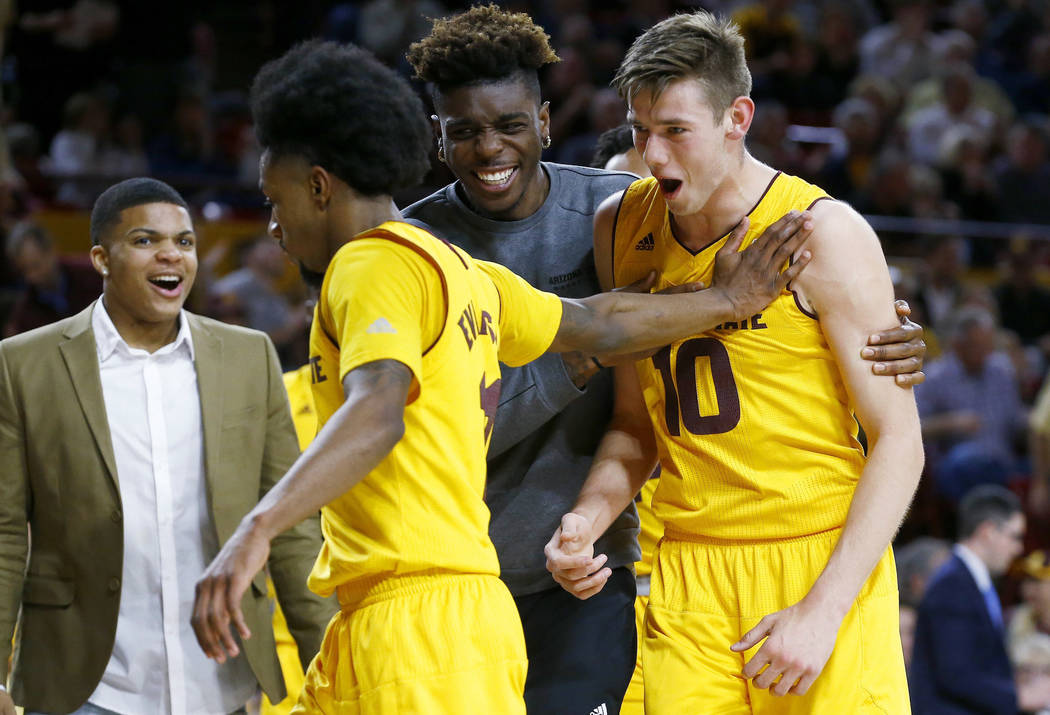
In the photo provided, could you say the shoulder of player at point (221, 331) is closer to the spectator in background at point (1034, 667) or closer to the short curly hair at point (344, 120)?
the short curly hair at point (344, 120)

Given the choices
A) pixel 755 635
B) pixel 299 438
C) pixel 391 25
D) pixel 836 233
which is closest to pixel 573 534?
pixel 755 635

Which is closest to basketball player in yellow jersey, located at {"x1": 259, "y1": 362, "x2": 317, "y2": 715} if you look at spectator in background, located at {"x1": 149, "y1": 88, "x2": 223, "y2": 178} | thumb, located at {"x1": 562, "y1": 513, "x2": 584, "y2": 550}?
thumb, located at {"x1": 562, "y1": 513, "x2": 584, "y2": 550}

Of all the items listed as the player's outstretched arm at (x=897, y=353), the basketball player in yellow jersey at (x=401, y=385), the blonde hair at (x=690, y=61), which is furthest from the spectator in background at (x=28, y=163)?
the player's outstretched arm at (x=897, y=353)

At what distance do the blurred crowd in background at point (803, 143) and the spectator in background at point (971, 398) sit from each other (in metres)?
0.02

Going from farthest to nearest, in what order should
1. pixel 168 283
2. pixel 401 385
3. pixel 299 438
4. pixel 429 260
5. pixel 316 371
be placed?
pixel 299 438, pixel 168 283, pixel 316 371, pixel 429 260, pixel 401 385

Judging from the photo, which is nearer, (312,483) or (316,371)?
(312,483)

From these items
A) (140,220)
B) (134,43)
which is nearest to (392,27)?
(134,43)

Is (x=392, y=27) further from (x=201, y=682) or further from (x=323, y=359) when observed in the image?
(x=323, y=359)

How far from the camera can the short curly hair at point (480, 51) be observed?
3639 millimetres

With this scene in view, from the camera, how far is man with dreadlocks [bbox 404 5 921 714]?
3639mm

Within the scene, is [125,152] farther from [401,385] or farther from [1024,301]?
[401,385]

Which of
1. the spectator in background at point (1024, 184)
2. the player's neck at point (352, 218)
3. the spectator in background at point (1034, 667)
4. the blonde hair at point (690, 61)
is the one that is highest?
the spectator in background at point (1024, 184)

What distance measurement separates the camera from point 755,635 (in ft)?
9.97

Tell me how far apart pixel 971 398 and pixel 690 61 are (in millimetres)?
7082
